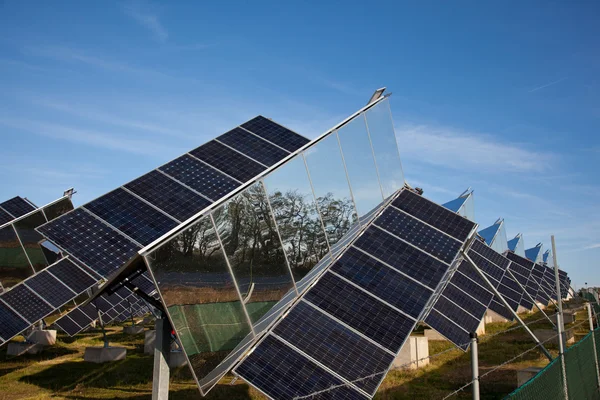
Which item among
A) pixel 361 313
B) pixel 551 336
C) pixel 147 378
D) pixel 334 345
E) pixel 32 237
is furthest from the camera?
pixel 551 336

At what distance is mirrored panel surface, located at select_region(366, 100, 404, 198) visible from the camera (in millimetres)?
16250

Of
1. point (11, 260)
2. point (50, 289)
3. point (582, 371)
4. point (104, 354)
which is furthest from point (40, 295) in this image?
point (582, 371)

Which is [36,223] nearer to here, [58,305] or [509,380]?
[58,305]

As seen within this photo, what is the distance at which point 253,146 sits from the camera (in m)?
16.5

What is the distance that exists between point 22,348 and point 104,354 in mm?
6252

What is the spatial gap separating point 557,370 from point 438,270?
354cm

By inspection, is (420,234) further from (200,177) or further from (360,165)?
(200,177)

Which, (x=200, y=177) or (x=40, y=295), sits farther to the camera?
(x=40, y=295)

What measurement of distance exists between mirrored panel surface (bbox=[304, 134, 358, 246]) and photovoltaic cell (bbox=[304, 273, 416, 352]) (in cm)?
135

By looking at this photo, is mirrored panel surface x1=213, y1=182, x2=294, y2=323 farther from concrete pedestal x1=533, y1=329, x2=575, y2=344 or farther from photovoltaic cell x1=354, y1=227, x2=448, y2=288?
concrete pedestal x1=533, y1=329, x2=575, y2=344

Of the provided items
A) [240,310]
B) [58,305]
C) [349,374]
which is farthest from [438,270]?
[58,305]

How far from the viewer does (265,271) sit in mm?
10438

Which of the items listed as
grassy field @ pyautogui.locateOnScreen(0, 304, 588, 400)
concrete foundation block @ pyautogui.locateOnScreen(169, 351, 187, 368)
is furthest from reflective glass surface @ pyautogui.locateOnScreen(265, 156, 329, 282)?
concrete foundation block @ pyautogui.locateOnScreen(169, 351, 187, 368)

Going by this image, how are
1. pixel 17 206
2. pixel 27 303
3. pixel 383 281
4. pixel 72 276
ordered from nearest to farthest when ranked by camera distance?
pixel 383 281 < pixel 27 303 < pixel 72 276 < pixel 17 206
